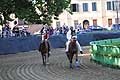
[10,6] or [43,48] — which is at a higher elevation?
[10,6]

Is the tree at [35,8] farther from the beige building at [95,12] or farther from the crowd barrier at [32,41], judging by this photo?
the beige building at [95,12]

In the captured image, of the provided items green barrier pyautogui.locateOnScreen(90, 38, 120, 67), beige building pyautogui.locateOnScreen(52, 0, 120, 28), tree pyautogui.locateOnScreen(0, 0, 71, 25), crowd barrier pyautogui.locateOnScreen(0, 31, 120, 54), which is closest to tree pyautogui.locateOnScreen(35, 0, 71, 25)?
tree pyautogui.locateOnScreen(0, 0, 71, 25)

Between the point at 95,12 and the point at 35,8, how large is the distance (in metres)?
50.8

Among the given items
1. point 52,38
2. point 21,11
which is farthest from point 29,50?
point 21,11

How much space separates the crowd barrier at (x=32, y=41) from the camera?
39844mm

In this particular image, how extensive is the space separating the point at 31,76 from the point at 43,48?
6.08 m

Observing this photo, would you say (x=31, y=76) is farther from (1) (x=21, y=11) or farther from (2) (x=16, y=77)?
(1) (x=21, y=11)

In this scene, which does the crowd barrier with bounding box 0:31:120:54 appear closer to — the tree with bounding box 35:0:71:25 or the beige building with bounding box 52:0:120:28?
the tree with bounding box 35:0:71:25

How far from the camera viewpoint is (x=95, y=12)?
3297 inches

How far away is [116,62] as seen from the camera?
75.8 feet

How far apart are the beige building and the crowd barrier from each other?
35.6 metres

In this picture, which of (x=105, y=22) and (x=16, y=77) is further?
(x=105, y=22)

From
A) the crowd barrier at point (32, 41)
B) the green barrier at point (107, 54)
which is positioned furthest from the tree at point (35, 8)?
the crowd barrier at point (32, 41)

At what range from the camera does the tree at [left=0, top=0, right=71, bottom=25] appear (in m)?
31.7
